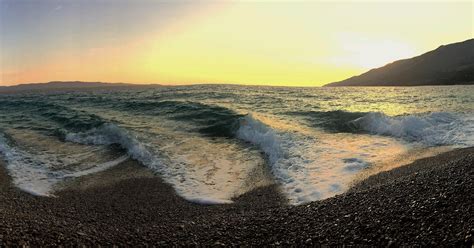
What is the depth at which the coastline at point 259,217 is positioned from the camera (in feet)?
18.2

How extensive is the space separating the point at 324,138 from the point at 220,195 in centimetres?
848

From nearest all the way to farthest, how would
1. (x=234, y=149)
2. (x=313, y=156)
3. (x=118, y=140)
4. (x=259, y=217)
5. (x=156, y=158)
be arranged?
(x=259, y=217) → (x=313, y=156) → (x=156, y=158) → (x=234, y=149) → (x=118, y=140)

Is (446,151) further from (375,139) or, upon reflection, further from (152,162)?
(152,162)

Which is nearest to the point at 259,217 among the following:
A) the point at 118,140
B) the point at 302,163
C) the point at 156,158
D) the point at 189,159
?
the point at 302,163

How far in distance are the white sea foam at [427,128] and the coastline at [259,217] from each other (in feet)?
22.3

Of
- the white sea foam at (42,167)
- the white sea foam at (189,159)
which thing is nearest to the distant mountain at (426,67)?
the white sea foam at (189,159)

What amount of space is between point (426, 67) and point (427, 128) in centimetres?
15575

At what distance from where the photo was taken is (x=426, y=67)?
156250mm

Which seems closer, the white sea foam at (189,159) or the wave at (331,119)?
the white sea foam at (189,159)

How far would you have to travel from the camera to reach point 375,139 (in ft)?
53.7

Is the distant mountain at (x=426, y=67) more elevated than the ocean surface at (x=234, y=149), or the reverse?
the distant mountain at (x=426, y=67)

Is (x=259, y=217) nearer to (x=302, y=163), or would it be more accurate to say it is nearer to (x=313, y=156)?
(x=302, y=163)

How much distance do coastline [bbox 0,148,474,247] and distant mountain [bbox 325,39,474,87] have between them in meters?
127

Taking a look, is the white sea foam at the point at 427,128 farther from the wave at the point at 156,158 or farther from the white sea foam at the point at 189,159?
the wave at the point at 156,158
